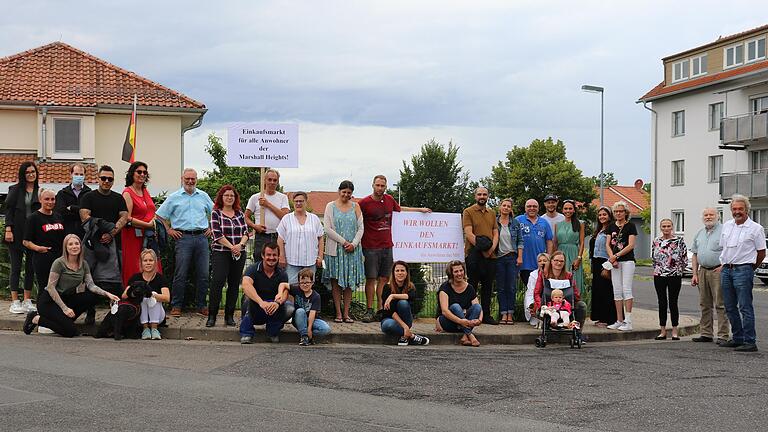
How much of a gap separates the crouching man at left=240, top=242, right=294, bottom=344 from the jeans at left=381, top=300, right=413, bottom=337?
1257mm

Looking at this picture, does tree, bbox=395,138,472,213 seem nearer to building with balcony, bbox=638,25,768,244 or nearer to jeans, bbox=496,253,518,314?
building with balcony, bbox=638,25,768,244

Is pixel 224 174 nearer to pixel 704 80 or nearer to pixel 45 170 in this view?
pixel 45 170

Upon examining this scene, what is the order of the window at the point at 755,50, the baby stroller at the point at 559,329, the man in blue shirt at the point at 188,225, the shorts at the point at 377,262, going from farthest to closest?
1. the window at the point at 755,50
2. the shorts at the point at 377,262
3. the man in blue shirt at the point at 188,225
4. the baby stroller at the point at 559,329

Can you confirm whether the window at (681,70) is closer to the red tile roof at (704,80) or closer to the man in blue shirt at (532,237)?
the red tile roof at (704,80)

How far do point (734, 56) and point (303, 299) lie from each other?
44.7 metres

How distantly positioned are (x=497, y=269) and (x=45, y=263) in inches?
259

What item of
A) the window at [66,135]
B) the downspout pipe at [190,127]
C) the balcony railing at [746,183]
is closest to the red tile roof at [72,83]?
the window at [66,135]

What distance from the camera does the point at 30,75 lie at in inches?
1387

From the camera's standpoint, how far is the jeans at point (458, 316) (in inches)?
469

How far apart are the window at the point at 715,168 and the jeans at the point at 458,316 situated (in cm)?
4231

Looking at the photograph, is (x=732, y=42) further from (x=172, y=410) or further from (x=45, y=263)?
(x=172, y=410)

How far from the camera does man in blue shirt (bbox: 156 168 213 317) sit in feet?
41.0

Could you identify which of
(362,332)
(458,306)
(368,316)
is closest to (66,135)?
(368,316)

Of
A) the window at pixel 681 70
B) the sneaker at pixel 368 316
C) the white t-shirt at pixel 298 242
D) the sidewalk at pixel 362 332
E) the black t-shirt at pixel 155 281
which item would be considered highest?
the window at pixel 681 70
